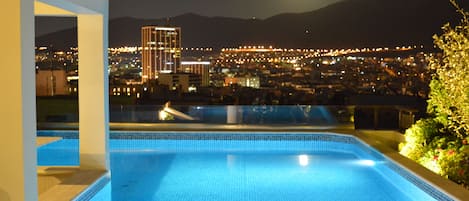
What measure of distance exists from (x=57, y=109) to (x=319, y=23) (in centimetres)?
1921

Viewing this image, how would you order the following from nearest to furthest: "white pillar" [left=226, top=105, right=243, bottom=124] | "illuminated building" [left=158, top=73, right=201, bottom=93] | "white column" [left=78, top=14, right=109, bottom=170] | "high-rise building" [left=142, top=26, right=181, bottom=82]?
"white column" [left=78, top=14, right=109, bottom=170] → "white pillar" [left=226, top=105, right=243, bottom=124] → "illuminated building" [left=158, top=73, right=201, bottom=93] → "high-rise building" [left=142, top=26, right=181, bottom=82]

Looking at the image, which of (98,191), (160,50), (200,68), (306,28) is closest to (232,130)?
(98,191)

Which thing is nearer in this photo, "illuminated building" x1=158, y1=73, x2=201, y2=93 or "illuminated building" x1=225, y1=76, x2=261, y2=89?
"illuminated building" x1=225, y1=76, x2=261, y2=89

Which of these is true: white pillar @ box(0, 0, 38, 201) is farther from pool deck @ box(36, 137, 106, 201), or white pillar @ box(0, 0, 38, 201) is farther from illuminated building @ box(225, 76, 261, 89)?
illuminated building @ box(225, 76, 261, 89)

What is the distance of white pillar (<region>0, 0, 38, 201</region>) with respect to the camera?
405 centimetres

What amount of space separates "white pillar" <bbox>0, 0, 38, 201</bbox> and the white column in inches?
112

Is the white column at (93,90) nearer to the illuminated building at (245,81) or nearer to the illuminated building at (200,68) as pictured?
the illuminated building at (245,81)

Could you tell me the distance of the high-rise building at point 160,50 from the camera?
30.7 metres

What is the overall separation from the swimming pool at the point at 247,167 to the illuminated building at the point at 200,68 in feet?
38.3

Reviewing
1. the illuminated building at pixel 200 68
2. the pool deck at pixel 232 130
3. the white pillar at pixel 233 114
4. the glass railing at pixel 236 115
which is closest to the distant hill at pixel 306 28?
the illuminated building at pixel 200 68

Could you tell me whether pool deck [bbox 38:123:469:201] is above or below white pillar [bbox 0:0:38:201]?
below

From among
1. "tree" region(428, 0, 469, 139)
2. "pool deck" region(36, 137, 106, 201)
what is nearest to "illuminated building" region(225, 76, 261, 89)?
"tree" region(428, 0, 469, 139)

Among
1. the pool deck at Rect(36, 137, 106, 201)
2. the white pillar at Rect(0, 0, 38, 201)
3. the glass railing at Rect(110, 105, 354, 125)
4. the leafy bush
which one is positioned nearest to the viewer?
the white pillar at Rect(0, 0, 38, 201)

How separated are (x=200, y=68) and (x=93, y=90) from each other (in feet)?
65.5
